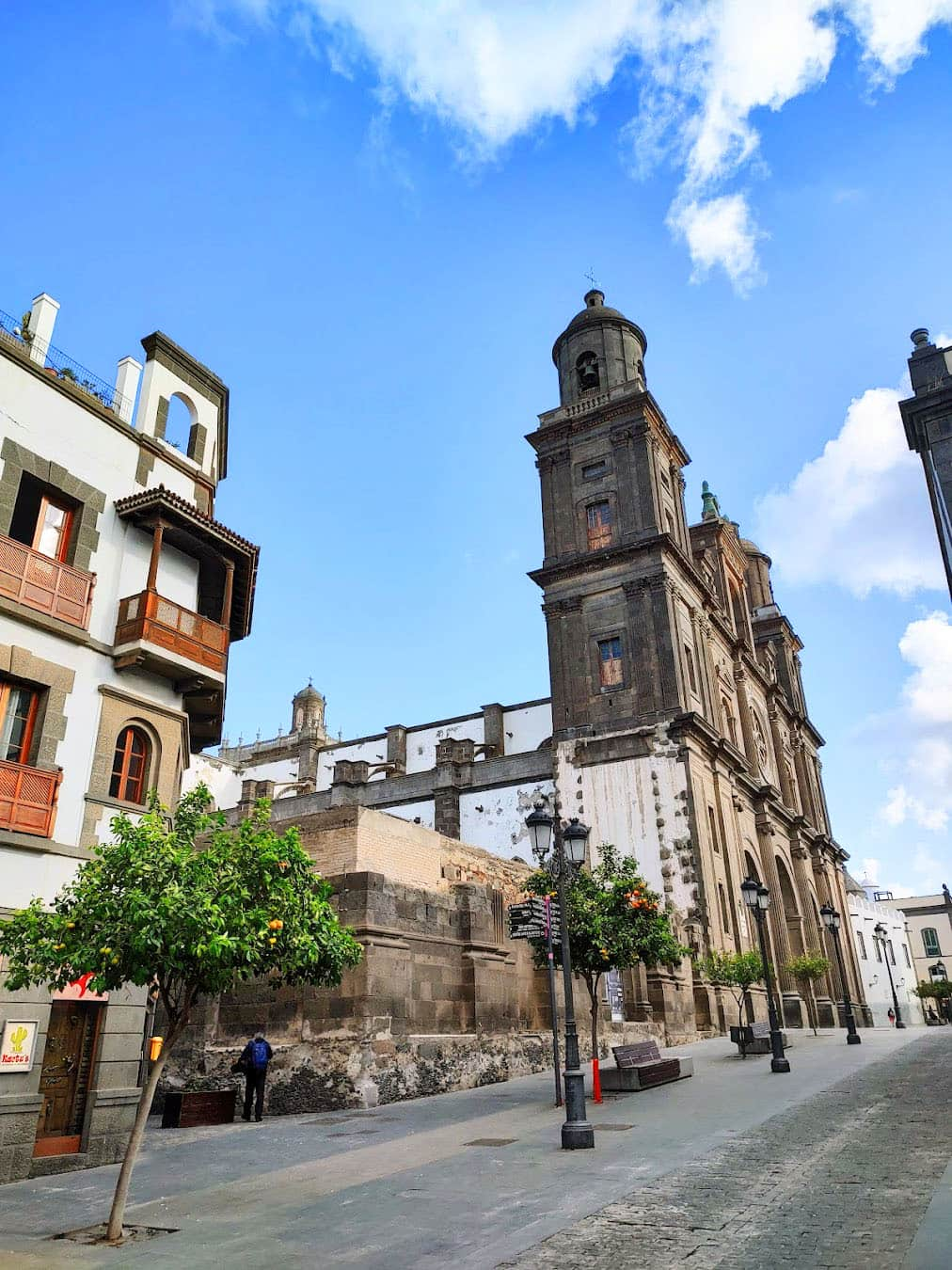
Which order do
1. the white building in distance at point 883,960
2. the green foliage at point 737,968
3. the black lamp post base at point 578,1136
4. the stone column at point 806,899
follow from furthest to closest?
the white building in distance at point 883,960 → the stone column at point 806,899 → the green foliage at point 737,968 → the black lamp post base at point 578,1136

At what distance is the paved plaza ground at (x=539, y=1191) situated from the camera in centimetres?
628

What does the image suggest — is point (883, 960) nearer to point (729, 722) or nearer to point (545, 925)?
point (729, 722)

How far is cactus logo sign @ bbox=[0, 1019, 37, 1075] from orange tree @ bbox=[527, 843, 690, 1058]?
7.86 meters

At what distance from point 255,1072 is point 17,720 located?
6.90 metres

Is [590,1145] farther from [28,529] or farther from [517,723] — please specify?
[517,723]

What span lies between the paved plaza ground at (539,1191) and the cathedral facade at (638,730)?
46.5 ft

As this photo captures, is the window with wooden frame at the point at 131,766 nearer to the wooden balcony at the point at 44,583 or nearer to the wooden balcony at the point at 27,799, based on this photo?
the wooden balcony at the point at 27,799

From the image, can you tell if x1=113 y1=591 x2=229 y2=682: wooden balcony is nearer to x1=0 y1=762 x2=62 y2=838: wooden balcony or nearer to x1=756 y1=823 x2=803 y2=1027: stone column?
x1=0 y1=762 x2=62 y2=838: wooden balcony

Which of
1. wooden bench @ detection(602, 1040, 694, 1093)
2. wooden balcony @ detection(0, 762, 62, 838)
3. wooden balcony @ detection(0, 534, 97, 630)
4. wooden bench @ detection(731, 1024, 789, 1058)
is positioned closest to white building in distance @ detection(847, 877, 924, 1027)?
wooden bench @ detection(731, 1024, 789, 1058)

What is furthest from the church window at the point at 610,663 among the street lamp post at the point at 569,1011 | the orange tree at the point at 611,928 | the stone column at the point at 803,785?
the stone column at the point at 803,785

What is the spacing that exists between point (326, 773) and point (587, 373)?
86.2 ft

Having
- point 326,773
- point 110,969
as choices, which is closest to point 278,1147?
point 110,969

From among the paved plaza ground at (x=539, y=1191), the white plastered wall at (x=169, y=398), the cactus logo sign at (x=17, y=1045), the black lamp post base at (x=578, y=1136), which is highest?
the white plastered wall at (x=169, y=398)

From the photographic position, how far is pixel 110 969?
319 inches
